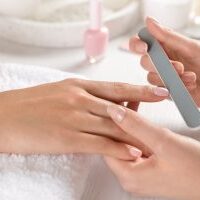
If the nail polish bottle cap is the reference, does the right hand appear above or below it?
below

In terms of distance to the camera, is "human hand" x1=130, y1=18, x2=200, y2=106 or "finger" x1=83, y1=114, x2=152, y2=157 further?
"human hand" x1=130, y1=18, x2=200, y2=106

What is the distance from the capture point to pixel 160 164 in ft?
1.91

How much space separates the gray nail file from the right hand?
0.6 inches

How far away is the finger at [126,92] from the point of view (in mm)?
658

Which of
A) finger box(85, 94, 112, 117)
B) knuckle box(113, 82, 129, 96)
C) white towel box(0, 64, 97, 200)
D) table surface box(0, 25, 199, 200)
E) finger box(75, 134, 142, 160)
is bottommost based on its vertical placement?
table surface box(0, 25, 199, 200)

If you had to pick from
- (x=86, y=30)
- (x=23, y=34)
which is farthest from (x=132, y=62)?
(x=23, y=34)

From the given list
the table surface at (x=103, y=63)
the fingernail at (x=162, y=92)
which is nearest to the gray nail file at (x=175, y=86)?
the fingernail at (x=162, y=92)

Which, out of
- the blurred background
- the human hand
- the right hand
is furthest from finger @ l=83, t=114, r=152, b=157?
the blurred background

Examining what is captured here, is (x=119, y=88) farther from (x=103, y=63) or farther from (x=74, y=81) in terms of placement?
(x=103, y=63)

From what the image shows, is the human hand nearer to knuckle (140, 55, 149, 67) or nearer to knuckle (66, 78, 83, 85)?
knuckle (140, 55, 149, 67)

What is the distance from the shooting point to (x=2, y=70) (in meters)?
0.75

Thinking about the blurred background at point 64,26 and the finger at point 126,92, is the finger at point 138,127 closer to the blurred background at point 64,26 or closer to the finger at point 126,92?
the finger at point 126,92

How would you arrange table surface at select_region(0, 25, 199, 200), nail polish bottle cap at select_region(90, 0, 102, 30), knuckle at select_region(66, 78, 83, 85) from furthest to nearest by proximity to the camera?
1. nail polish bottle cap at select_region(90, 0, 102, 30)
2. table surface at select_region(0, 25, 199, 200)
3. knuckle at select_region(66, 78, 83, 85)

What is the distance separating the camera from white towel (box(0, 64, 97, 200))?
0.57 m
